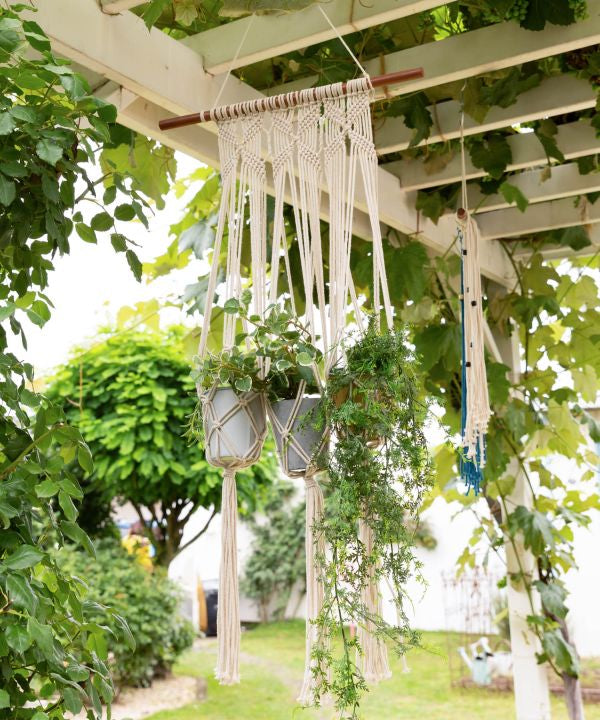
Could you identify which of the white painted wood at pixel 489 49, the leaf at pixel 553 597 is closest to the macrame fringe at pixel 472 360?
the white painted wood at pixel 489 49

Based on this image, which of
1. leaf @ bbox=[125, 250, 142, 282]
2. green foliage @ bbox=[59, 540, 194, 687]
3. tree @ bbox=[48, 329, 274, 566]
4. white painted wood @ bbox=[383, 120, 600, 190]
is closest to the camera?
leaf @ bbox=[125, 250, 142, 282]

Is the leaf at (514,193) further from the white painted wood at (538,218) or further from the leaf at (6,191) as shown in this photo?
the leaf at (6,191)

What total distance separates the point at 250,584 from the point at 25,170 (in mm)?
5854

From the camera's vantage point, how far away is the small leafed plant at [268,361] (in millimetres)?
987

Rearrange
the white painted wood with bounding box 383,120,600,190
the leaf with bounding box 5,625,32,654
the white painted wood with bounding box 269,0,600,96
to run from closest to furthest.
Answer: the leaf with bounding box 5,625,32,654
the white painted wood with bounding box 269,0,600,96
the white painted wood with bounding box 383,120,600,190

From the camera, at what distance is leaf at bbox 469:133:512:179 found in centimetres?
178

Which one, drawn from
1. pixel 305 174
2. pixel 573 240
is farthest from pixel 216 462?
pixel 573 240

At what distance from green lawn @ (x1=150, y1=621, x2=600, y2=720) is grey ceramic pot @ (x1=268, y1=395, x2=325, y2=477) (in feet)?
10.9

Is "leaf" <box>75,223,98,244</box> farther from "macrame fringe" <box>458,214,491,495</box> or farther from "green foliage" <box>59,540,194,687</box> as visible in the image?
"green foliage" <box>59,540,194,687</box>

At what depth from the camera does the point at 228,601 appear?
98 centimetres

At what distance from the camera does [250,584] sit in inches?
252

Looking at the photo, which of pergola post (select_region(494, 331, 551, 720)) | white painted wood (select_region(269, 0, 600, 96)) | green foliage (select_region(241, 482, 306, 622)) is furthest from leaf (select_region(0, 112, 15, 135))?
green foliage (select_region(241, 482, 306, 622))

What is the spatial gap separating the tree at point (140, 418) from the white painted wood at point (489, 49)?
3.10 metres

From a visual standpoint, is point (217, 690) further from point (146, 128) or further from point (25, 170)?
point (25, 170)
